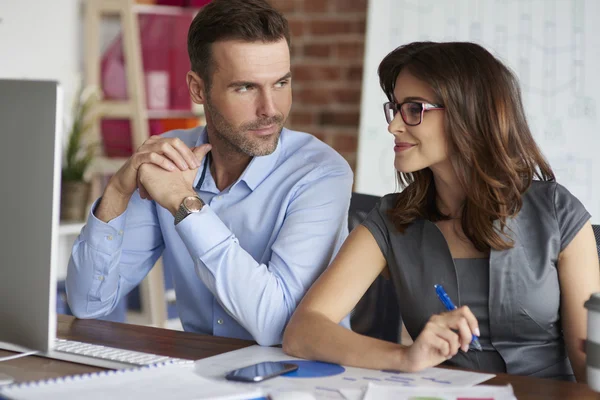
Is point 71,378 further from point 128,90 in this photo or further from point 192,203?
point 128,90

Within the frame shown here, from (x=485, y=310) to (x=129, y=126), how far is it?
2.56 meters

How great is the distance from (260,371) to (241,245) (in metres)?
0.59

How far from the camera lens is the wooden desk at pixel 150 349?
4.05ft

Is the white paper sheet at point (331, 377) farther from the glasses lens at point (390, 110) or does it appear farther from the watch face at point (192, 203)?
the glasses lens at point (390, 110)

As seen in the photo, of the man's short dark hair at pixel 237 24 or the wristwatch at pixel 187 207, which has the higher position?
the man's short dark hair at pixel 237 24

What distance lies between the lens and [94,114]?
11.8 feet

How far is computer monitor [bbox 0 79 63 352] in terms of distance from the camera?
3.59ft

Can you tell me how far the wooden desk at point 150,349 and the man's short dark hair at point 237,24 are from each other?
Answer: 25.2 inches

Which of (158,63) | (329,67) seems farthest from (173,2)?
(329,67)

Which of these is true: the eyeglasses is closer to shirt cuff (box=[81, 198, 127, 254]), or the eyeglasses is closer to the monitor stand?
shirt cuff (box=[81, 198, 127, 254])

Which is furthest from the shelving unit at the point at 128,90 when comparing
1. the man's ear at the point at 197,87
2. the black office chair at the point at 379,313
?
the black office chair at the point at 379,313

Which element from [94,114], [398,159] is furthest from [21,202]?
[94,114]

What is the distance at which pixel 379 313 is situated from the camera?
1.82 m

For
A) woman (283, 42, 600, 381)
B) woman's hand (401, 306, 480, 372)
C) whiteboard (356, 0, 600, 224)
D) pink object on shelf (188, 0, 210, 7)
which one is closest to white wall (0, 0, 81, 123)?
pink object on shelf (188, 0, 210, 7)
